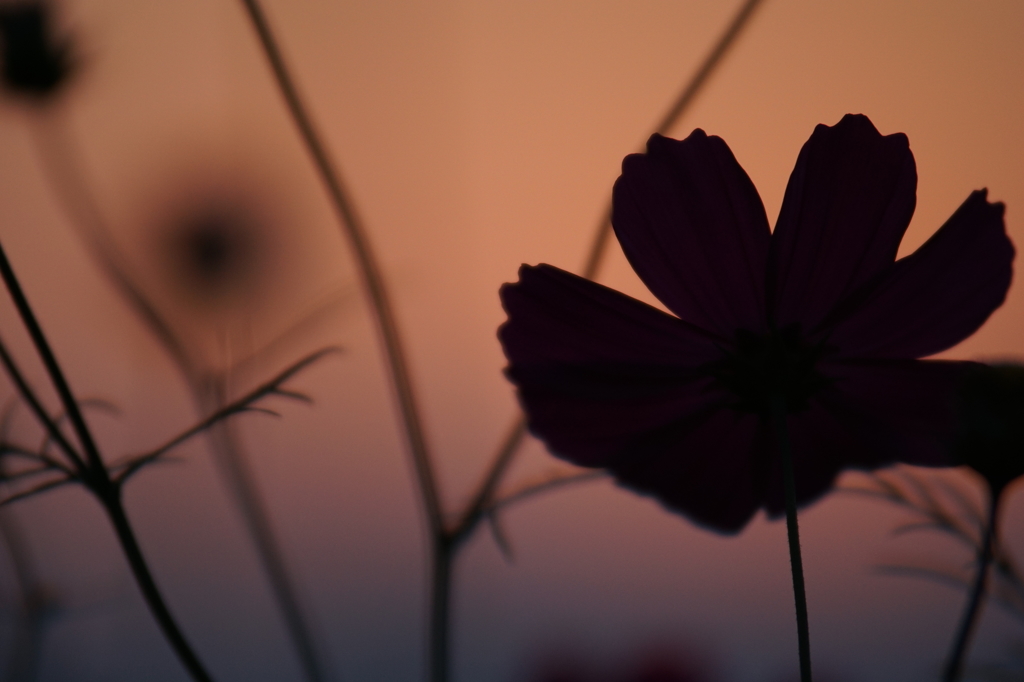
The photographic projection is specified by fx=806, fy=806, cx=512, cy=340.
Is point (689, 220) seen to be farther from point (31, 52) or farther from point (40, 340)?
point (31, 52)

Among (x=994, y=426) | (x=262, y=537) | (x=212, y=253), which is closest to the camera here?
(x=994, y=426)

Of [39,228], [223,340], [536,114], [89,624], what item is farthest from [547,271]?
[89,624]

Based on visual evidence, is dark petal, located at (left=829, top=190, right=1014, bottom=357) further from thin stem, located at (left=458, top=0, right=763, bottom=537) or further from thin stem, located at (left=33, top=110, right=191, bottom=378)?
thin stem, located at (left=33, top=110, right=191, bottom=378)

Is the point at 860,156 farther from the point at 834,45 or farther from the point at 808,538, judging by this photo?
the point at 808,538

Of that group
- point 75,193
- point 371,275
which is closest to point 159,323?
point 371,275

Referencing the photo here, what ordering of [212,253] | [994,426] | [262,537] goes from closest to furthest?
[994,426]
[262,537]
[212,253]

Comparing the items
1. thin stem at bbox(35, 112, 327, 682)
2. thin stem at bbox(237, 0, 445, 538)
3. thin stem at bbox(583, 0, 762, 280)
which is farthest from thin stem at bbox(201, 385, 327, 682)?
thin stem at bbox(583, 0, 762, 280)
